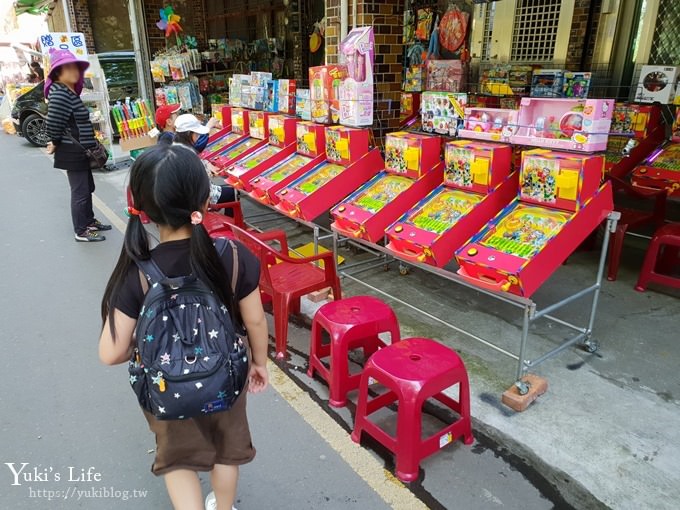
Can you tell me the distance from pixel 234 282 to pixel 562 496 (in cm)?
175

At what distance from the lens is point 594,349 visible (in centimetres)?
332

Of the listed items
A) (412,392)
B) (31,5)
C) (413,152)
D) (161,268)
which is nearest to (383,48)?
(413,152)

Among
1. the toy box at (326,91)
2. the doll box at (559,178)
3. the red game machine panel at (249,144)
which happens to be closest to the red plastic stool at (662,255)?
the doll box at (559,178)

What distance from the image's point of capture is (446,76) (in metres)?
4.72

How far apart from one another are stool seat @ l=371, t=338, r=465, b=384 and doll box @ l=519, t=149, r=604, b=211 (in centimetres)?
110

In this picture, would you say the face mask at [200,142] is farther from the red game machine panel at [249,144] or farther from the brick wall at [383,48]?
the brick wall at [383,48]

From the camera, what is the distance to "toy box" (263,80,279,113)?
17.3 feet

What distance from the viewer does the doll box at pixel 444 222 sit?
299 cm

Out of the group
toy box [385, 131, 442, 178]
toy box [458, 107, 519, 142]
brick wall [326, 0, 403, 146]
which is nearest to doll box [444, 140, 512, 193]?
toy box [458, 107, 519, 142]

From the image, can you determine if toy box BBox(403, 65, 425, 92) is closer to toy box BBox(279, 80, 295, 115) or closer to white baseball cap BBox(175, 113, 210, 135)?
toy box BBox(279, 80, 295, 115)

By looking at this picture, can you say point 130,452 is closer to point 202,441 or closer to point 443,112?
point 202,441

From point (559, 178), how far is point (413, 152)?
109 centimetres

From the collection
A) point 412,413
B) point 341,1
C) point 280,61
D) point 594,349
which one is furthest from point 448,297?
point 280,61

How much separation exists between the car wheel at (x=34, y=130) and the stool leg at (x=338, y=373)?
12.1 meters
